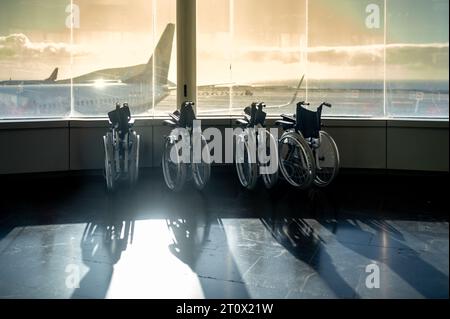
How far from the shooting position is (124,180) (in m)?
5.33

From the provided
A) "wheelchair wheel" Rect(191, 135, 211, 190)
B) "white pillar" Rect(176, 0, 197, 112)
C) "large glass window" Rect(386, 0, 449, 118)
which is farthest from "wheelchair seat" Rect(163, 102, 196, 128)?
"large glass window" Rect(386, 0, 449, 118)

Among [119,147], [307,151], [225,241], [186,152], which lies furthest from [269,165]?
[225,241]

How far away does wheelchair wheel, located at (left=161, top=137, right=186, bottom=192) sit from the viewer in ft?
16.1

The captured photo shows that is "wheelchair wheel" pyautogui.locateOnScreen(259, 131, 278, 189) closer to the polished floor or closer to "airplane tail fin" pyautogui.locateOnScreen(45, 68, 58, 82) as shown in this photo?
the polished floor

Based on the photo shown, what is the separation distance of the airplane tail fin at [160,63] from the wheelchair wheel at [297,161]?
6.78ft

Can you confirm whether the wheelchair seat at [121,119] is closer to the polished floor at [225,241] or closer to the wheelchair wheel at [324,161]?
the polished floor at [225,241]

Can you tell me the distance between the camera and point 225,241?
3.58 m

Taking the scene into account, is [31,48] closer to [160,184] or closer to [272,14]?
Result: [160,184]

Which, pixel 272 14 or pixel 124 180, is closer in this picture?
pixel 124 180

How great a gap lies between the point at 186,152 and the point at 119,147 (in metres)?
0.73

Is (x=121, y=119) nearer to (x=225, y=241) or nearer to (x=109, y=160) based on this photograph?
(x=109, y=160)

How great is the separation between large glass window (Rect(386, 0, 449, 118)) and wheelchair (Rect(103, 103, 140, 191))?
127 inches
